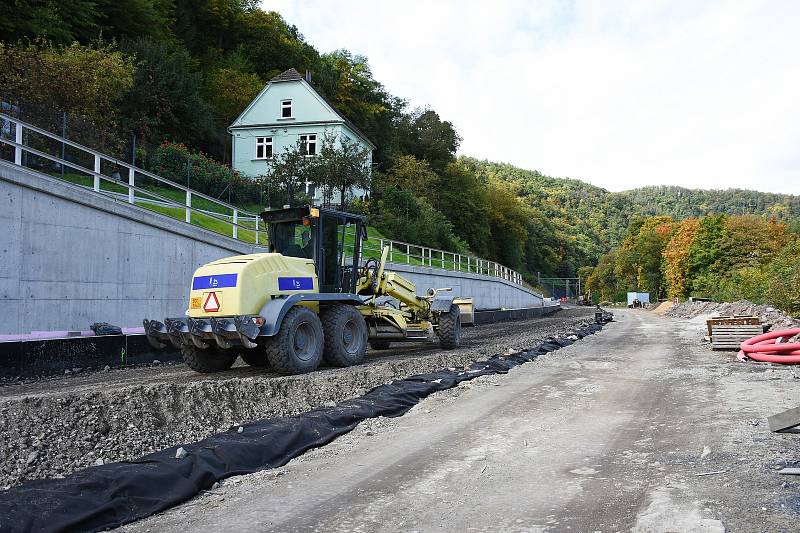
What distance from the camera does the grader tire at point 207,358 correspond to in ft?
36.8

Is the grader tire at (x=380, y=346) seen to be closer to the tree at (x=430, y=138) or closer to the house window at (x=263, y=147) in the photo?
the house window at (x=263, y=147)

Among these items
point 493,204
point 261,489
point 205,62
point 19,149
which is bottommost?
point 261,489

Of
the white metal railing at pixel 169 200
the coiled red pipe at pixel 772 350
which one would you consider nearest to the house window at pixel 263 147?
the white metal railing at pixel 169 200

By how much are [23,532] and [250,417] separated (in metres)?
3.64

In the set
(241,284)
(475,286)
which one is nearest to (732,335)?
(241,284)

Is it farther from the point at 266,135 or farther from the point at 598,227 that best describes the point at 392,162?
the point at 598,227

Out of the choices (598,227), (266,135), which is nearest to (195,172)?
(266,135)

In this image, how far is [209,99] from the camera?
46688mm

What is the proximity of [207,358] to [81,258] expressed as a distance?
376 centimetres

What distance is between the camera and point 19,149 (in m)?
12.2

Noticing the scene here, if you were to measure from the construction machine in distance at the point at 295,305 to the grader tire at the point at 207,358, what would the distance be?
0.02 metres

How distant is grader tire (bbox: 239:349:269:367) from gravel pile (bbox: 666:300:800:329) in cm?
1584

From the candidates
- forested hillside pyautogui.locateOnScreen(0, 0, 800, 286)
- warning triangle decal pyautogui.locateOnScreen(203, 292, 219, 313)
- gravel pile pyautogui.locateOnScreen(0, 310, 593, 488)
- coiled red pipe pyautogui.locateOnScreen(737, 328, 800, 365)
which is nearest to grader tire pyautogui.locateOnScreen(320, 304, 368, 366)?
gravel pile pyautogui.locateOnScreen(0, 310, 593, 488)

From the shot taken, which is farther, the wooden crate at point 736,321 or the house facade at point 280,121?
the house facade at point 280,121
